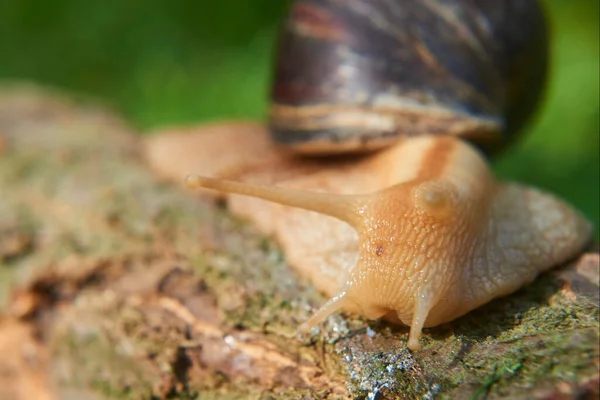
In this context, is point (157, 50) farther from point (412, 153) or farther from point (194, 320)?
point (194, 320)

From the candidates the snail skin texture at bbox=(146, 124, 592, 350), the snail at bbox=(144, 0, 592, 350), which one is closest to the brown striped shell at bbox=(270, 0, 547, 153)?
the snail at bbox=(144, 0, 592, 350)

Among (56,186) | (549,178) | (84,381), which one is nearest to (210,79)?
(56,186)

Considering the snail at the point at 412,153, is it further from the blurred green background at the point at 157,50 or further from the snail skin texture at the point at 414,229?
the blurred green background at the point at 157,50

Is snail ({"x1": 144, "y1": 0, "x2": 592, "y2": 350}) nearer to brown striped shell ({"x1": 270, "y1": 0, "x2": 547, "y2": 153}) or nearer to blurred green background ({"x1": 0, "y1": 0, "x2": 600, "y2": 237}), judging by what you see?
brown striped shell ({"x1": 270, "y1": 0, "x2": 547, "y2": 153})

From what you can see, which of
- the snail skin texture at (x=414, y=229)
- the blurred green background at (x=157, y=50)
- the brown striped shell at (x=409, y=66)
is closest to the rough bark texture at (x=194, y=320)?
the snail skin texture at (x=414, y=229)

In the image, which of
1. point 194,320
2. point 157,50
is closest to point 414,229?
point 194,320

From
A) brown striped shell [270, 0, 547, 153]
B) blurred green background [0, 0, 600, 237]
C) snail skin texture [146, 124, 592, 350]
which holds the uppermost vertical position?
brown striped shell [270, 0, 547, 153]
